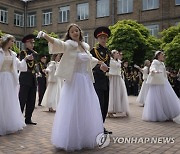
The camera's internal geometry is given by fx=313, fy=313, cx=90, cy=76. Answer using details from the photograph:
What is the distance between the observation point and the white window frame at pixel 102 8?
1276 inches

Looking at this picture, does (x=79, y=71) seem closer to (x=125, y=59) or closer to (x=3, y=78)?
(x=3, y=78)

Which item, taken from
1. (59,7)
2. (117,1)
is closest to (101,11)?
(117,1)

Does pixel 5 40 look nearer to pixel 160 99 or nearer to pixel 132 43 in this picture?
pixel 160 99

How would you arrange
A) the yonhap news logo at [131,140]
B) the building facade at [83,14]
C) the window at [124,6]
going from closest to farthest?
the yonhap news logo at [131,140] < the building facade at [83,14] < the window at [124,6]

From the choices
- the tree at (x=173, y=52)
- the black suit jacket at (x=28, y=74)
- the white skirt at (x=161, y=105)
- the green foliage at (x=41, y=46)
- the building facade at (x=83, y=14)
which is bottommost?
the white skirt at (x=161, y=105)

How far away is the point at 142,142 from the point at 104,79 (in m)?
1.52

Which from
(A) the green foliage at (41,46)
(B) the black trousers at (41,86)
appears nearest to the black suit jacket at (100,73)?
(B) the black trousers at (41,86)

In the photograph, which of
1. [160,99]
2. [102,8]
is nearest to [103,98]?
[160,99]

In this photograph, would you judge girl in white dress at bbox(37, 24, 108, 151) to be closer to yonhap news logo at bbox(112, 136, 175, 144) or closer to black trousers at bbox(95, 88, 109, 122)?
yonhap news logo at bbox(112, 136, 175, 144)

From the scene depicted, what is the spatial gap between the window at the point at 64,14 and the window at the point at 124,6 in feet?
22.1

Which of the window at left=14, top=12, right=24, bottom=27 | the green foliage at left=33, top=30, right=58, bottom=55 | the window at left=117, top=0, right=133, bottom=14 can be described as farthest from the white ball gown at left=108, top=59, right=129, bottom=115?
the window at left=14, top=12, right=24, bottom=27

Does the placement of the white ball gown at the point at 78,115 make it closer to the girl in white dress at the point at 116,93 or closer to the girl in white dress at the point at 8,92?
the girl in white dress at the point at 8,92

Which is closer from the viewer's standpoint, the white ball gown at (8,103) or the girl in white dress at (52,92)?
the white ball gown at (8,103)

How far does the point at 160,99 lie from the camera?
8648 millimetres
